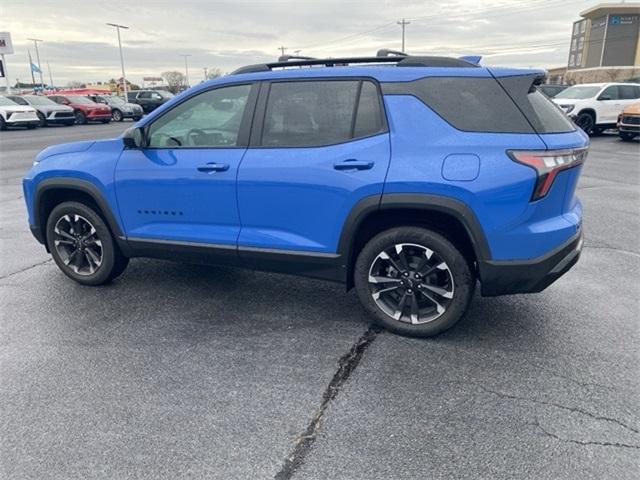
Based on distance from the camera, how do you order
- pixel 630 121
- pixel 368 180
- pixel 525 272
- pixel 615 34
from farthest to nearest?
pixel 615 34 → pixel 630 121 → pixel 368 180 → pixel 525 272

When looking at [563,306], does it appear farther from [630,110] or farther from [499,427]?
[630,110]

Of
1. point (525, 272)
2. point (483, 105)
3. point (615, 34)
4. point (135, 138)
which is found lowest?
point (525, 272)

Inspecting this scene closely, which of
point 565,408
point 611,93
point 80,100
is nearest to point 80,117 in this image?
point 80,100

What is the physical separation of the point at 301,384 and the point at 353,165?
4.66ft

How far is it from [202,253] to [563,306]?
2.88 meters

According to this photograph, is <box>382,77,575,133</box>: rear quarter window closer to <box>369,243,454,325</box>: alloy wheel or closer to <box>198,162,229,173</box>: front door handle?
<box>369,243,454,325</box>: alloy wheel

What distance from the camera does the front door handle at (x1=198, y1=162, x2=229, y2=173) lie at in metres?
3.57

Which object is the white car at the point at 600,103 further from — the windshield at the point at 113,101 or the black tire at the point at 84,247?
the windshield at the point at 113,101

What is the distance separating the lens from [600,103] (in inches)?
658

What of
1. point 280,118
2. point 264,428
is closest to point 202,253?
point 280,118

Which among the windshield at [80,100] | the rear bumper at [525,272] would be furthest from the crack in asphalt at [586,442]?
the windshield at [80,100]

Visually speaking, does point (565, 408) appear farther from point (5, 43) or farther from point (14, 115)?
point (5, 43)

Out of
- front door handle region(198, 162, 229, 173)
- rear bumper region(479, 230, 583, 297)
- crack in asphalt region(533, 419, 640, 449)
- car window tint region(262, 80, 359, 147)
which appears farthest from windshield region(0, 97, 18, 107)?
crack in asphalt region(533, 419, 640, 449)

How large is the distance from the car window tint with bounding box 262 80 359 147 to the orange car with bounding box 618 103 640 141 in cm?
1508
